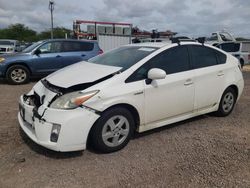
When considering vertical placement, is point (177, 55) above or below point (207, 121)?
above

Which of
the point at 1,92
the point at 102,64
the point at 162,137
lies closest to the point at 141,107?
the point at 162,137

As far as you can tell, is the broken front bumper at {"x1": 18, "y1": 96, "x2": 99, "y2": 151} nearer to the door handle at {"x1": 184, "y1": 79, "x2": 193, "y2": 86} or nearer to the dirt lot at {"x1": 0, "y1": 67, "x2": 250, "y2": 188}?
the dirt lot at {"x1": 0, "y1": 67, "x2": 250, "y2": 188}

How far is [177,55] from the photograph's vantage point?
15.9ft

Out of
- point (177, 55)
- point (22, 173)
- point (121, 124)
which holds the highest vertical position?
point (177, 55)

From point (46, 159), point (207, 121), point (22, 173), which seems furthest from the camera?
point (207, 121)

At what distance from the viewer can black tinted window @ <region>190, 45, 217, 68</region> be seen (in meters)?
5.11

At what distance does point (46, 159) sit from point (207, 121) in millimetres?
3079

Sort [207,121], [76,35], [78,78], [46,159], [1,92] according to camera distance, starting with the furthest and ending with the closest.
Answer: [76,35] < [1,92] < [207,121] < [78,78] < [46,159]

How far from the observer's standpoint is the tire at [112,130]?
3.80 meters

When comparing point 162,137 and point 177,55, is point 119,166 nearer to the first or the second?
point 162,137

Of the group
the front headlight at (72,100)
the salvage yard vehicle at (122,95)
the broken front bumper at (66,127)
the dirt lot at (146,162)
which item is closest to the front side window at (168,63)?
the salvage yard vehicle at (122,95)

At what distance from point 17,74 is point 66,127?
7121mm

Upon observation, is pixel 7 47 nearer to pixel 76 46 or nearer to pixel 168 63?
pixel 76 46

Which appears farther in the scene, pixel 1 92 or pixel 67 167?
pixel 1 92
